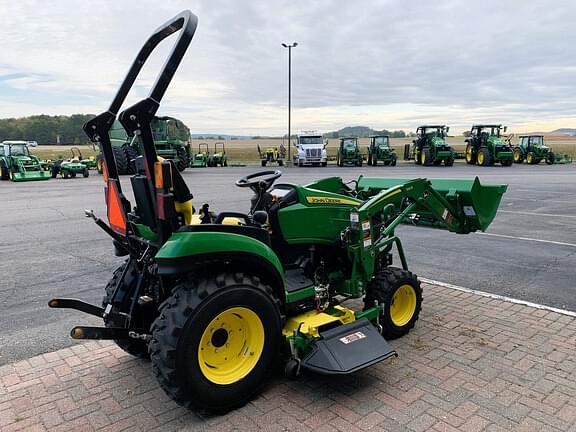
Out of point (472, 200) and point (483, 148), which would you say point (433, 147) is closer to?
point (483, 148)

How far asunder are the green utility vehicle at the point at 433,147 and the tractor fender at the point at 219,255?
89.1ft

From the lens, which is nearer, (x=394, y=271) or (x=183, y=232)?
(x=183, y=232)

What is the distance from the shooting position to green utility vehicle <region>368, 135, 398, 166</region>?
100 feet

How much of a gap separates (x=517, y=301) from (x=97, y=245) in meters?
6.38

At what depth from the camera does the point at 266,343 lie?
3.15m

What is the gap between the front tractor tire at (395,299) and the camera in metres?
4.03

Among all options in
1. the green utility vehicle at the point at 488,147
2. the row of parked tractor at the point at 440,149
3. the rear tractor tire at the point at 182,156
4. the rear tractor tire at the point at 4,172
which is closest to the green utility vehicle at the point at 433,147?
the row of parked tractor at the point at 440,149

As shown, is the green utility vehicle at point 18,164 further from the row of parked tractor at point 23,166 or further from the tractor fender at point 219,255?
the tractor fender at point 219,255

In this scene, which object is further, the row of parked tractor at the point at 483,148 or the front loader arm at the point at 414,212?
the row of parked tractor at the point at 483,148

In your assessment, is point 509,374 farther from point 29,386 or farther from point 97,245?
point 97,245

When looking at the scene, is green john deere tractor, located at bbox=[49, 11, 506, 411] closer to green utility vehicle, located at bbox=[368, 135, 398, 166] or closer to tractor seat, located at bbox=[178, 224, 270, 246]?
tractor seat, located at bbox=[178, 224, 270, 246]

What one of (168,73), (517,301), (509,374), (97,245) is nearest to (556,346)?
(509,374)

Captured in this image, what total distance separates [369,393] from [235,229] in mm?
1478

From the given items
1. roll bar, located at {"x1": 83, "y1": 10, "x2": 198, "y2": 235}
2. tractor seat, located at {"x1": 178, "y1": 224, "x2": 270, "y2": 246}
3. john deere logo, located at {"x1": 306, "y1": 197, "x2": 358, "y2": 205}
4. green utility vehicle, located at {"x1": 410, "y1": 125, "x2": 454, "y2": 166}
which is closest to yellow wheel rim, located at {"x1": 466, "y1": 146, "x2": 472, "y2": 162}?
green utility vehicle, located at {"x1": 410, "y1": 125, "x2": 454, "y2": 166}
